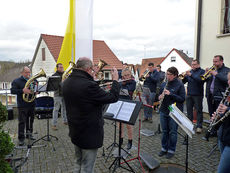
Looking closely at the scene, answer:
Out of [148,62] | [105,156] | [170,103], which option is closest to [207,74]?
[170,103]

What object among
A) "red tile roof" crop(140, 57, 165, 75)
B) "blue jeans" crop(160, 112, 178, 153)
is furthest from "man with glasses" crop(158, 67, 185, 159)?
"red tile roof" crop(140, 57, 165, 75)

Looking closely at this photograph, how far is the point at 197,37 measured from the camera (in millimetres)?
7613

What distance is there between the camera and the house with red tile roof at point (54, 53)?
19062mm

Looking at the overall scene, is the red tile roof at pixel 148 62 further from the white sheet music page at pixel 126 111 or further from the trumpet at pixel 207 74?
the white sheet music page at pixel 126 111

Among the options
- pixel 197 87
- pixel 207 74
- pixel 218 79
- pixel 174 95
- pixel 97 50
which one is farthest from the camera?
pixel 97 50

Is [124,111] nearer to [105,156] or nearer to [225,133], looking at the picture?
[225,133]

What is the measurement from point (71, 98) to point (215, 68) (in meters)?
4.43

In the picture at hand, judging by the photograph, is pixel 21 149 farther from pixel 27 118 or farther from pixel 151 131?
pixel 151 131

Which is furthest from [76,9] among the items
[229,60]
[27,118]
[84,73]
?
[229,60]

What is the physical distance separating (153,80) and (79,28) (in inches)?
129

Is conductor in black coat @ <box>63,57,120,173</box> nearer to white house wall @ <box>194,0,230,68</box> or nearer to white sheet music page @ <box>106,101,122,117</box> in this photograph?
white sheet music page @ <box>106,101,122,117</box>

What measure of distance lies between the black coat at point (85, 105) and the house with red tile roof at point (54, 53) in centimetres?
1639

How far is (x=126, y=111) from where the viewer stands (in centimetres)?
301

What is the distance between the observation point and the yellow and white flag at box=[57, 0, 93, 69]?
600 cm
